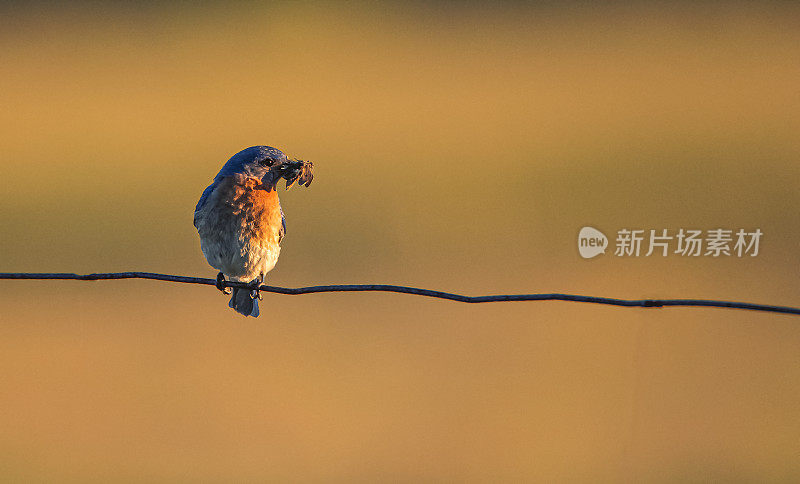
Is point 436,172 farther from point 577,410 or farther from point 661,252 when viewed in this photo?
point 577,410

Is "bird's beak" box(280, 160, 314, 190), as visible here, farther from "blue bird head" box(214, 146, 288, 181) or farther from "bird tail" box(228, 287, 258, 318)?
"bird tail" box(228, 287, 258, 318)

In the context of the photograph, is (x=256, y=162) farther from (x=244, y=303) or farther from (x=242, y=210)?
(x=244, y=303)

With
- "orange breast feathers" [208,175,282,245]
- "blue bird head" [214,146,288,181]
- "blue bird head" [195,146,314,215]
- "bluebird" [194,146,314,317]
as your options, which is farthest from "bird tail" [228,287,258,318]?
"blue bird head" [214,146,288,181]

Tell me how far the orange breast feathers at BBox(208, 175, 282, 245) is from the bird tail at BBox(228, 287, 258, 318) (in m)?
0.45

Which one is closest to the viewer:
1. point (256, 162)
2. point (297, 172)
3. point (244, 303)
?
point (297, 172)

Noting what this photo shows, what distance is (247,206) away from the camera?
526cm

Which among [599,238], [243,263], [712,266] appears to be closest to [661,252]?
[712,266]

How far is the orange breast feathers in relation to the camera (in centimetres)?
522

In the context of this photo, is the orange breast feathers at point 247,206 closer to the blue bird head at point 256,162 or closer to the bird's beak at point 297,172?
the blue bird head at point 256,162

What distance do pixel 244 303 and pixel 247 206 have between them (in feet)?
2.28

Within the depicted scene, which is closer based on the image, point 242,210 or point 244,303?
point 242,210

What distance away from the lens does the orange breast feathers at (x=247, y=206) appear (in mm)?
5223

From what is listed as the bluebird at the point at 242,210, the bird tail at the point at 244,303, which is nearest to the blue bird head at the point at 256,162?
the bluebird at the point at 242,210

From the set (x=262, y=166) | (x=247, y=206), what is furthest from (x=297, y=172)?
(x=247, y=206)
